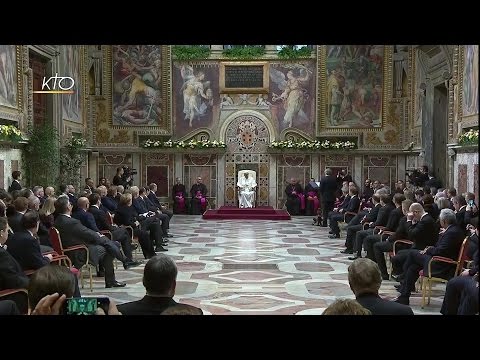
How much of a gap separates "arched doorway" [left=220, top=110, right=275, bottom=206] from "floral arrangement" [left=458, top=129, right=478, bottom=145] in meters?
10.3

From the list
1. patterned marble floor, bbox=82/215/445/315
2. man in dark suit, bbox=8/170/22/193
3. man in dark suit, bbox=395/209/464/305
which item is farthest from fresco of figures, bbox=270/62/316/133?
man in dark suit, bbox=395/209/464/305

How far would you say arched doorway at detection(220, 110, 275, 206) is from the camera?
25.0m

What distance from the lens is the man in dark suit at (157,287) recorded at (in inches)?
168

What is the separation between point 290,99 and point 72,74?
8504 mm

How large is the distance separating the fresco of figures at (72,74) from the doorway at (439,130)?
1175 centimetres

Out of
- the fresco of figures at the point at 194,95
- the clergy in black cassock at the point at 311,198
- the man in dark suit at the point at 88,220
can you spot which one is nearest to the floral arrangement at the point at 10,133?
the man in dark suit at the point at 88,220

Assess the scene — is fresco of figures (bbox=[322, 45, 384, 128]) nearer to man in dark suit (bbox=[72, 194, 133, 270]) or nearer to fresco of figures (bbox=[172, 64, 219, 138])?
fresco of figures (bbox=[172, 64, 219, 138])

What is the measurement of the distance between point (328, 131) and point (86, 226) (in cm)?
1576

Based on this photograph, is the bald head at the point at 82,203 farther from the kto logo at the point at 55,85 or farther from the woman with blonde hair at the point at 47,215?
the kto logo at the point at 55,85

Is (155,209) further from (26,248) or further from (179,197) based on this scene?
(26,248)

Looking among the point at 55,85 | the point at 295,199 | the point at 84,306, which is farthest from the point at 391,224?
the point at 295,199
